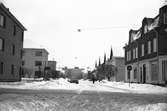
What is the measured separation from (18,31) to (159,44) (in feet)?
80.4

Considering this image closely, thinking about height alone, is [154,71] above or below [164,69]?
below

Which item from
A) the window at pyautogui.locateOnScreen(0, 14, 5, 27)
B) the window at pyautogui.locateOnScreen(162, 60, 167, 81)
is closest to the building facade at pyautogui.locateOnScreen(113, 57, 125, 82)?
the window at pyautogui.locateOnScreen(162, 60, 167, 81)

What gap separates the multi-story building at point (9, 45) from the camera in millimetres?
38375

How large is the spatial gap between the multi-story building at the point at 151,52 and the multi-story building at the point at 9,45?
59.3 feet

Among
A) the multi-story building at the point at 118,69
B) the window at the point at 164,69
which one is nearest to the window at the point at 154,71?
the window at the point at 164,69

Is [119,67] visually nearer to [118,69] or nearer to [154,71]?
[118,69]

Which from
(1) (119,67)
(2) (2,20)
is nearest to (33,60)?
(1) (119,67)

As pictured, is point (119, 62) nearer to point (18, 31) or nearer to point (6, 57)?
point (18, 31)

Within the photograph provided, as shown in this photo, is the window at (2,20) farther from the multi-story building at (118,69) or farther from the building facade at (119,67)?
the building facade at (119,67)

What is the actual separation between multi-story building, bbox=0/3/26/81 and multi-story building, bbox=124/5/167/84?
18.1m

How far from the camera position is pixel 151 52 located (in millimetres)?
43250

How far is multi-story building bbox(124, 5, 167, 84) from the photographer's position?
129ft

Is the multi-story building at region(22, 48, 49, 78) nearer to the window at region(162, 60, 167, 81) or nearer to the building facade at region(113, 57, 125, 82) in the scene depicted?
the building facade at region(113, 57, 125, 82)

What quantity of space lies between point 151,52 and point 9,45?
2243cm
